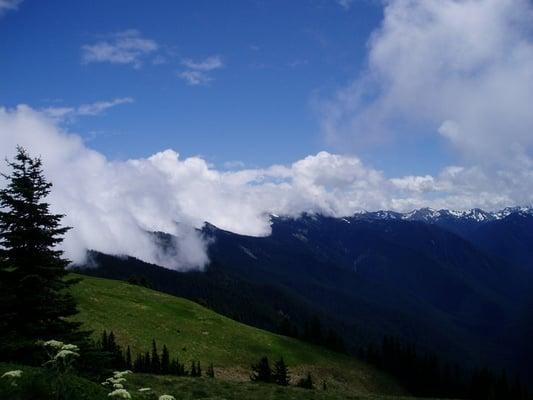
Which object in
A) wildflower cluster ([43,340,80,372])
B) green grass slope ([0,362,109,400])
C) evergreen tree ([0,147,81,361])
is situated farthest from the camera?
evergreen tree ([0,147,81,361])

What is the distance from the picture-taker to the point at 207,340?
100 meters

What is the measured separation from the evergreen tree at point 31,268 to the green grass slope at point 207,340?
6170cm

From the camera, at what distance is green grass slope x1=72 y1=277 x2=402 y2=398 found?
8962 centimetres

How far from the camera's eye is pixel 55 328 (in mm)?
25344

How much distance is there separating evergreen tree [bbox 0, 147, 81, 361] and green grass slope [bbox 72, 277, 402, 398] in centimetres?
6170

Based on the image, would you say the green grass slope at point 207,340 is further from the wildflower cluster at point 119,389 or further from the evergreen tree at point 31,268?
the wildflower cluster at point 119,389

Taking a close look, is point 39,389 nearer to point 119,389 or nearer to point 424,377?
point 119,389

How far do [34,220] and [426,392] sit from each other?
11380cm

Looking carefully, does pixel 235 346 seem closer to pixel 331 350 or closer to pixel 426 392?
pixel 331 350

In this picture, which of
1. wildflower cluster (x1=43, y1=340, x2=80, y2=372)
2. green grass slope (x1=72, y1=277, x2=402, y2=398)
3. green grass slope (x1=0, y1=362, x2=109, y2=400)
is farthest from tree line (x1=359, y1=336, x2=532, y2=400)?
wildflower cluster (x1=43, y1=340, x2=80, y2=372)

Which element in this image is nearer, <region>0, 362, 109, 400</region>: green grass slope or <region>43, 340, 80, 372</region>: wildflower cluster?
<region>43, 340, 80, 372</region>: wildflower cluster

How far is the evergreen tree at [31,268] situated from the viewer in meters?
24.6

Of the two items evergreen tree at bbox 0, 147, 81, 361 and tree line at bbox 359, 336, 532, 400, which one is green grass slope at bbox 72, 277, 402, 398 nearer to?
tree line at bbox 359, 336, 532, 400

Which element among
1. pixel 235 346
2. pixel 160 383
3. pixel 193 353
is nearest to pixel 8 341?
pixel 160 383
